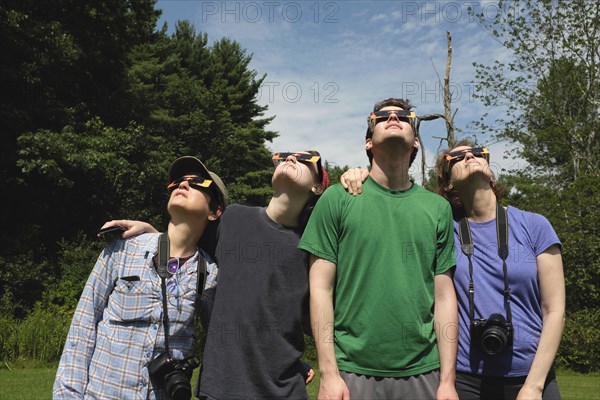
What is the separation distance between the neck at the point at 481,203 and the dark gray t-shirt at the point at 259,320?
1093mm

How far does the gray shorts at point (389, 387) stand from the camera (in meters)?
2.62

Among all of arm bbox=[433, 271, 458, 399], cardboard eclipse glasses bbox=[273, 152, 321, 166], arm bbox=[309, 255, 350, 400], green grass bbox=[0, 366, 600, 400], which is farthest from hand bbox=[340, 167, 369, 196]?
green grass bbox=[0, 366, 600, 400]

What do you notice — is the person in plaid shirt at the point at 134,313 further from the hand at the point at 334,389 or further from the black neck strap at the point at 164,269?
the hand at the point at 334,389

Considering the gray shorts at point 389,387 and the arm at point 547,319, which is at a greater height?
the arm at point 547,319

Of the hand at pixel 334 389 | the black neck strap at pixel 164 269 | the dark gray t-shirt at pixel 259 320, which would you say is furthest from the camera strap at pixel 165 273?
the hand at pixel 334 389

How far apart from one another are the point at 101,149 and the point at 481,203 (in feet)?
65.7

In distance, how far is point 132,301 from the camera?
3035mm

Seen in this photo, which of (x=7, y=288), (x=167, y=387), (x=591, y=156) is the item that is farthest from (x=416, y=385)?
(x=591, y=156)

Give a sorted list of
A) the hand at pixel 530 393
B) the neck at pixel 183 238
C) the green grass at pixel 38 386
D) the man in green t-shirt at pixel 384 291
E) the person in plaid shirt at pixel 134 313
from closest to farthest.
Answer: the man in green t-shirt at pixel 384 291 < the hand at pixel 530 393 < the person in plaid shirt at pixel 134 313 < the neck at pixel 183 238 < the green grass at pixel 38 386

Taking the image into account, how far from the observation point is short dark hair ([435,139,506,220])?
3.42 metres

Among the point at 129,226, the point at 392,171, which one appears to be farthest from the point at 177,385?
the point at 392,171

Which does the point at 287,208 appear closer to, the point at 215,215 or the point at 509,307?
the point at 215,215

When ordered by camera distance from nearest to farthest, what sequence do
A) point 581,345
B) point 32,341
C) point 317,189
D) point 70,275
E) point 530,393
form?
1. point 530,393
2. point 317,189
3. point 32,341
4. point 581,345
5. point 70,275

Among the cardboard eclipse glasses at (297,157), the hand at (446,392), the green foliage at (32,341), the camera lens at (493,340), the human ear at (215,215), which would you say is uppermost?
the cardboard eclipse glasses at (297,157)
